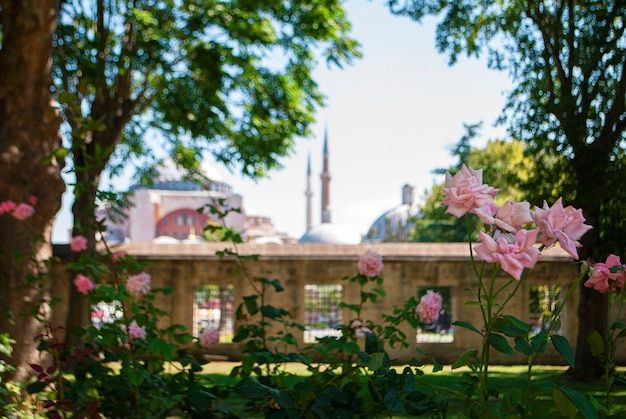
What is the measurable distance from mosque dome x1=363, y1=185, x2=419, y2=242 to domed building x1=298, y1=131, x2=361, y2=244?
11.6 ft

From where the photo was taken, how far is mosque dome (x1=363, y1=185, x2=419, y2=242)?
81000 millimetres

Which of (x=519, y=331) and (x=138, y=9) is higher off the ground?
(x=138, y=9)

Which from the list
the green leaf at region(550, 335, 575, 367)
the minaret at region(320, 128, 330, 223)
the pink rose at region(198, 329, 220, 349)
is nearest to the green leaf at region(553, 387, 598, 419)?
the green leaf at region(550, 335, 575, 367)

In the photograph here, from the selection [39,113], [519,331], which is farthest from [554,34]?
[519,331]

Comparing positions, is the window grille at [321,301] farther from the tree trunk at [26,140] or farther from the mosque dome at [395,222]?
the mosque dome at [395,222]

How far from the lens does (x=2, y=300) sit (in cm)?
707

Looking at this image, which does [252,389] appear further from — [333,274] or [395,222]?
[395,222]

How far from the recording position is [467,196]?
98.6 inches

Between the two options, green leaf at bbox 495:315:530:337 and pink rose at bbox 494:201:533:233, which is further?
green leaf at bbox 495:315:530:337

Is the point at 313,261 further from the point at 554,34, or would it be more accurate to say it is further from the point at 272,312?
the point at 272,312

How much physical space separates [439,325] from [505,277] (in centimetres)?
406

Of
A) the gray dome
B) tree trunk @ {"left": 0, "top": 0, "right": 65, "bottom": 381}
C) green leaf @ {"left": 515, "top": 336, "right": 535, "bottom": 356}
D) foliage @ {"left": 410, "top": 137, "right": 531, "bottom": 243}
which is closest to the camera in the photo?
green leaf @ {"left": 515, "top": 336, "right": 535, "bottom": 356}

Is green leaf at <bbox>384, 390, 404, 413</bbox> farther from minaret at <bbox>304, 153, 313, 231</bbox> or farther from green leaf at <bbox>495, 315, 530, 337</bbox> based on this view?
minaret at <bbox>304, 153, 313, 231</bbox>

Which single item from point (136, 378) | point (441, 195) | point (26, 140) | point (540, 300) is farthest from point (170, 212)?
point (136, 378)
